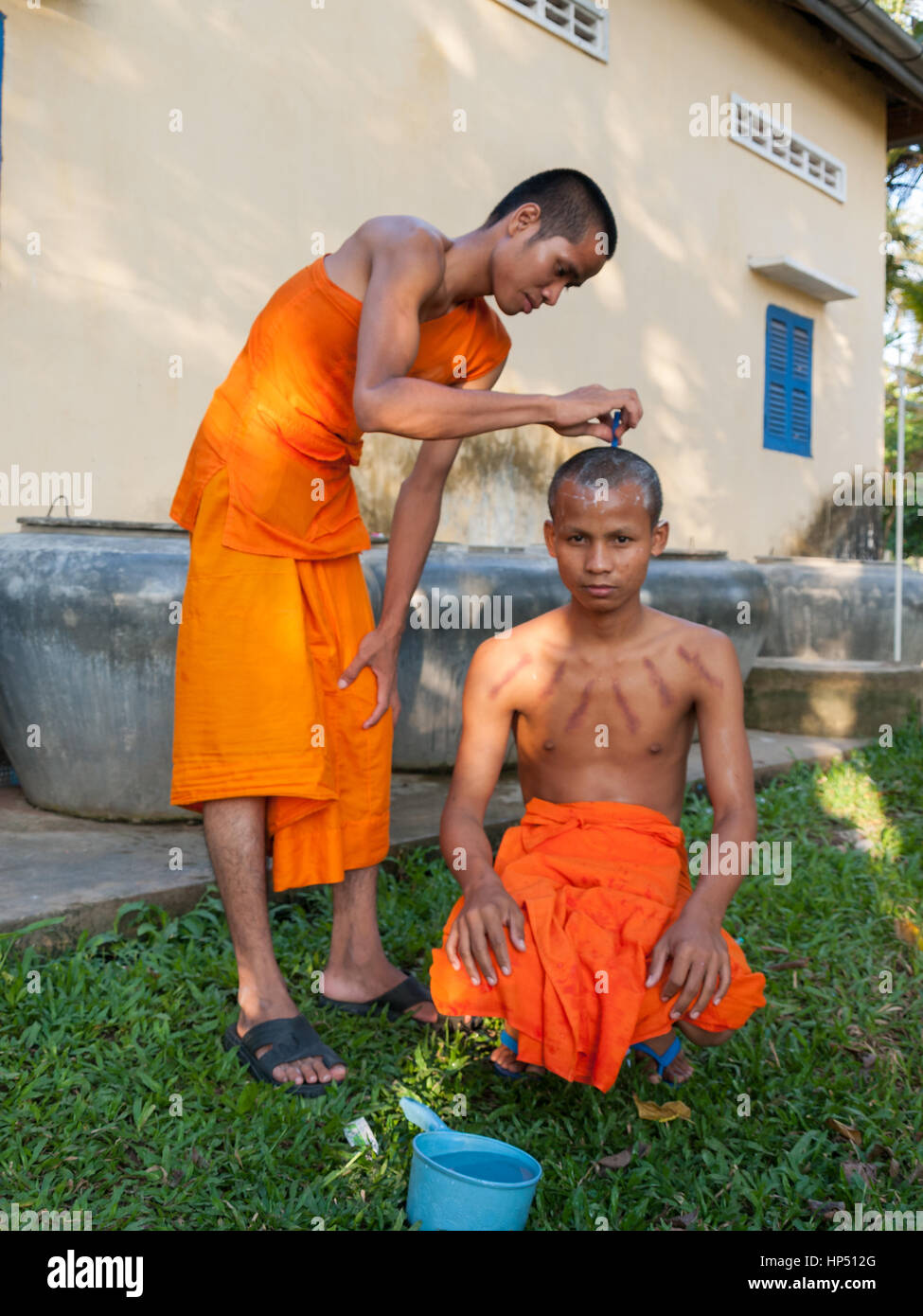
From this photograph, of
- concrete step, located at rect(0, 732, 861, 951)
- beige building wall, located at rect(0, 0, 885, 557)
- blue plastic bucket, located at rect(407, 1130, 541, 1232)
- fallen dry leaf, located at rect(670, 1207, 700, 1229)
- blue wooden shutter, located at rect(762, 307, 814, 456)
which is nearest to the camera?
blue plastic bucket, located at rect(407, 1130, 541, 1232)

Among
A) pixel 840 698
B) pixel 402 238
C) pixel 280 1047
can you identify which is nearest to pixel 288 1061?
pixel 280 1047

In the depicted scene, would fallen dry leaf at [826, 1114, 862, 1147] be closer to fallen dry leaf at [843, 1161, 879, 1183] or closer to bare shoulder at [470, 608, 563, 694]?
fallen dry leaf at [843, 1161, 879, 1183]

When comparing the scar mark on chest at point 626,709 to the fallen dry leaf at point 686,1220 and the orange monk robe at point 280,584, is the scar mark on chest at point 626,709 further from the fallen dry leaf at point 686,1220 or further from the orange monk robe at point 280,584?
the fallen dry leaf at point 686,1220

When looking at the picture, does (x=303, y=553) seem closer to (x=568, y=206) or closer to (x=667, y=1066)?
(x=568, y=206)

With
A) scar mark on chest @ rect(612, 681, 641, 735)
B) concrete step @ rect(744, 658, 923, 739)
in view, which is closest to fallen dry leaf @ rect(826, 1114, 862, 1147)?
scar mark on chest @ rect(612, 681, 641, 735)

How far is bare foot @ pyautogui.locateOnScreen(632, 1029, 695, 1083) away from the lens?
7.61 ft

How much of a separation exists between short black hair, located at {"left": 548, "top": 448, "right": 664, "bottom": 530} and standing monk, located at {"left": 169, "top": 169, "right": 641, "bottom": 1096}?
90mm

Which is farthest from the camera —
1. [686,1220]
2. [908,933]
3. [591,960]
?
[908,933]

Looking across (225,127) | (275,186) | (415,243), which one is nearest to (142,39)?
(225,127)

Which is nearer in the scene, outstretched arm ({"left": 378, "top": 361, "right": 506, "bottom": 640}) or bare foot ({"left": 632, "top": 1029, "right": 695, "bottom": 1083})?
bare foot ({"left": 632, "top": 1029, "right": 695, "bottom": 1083})

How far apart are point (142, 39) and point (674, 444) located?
424cm

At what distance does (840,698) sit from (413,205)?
326cm

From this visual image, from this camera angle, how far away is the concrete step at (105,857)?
2914mm

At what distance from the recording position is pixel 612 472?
2352 millimetres
